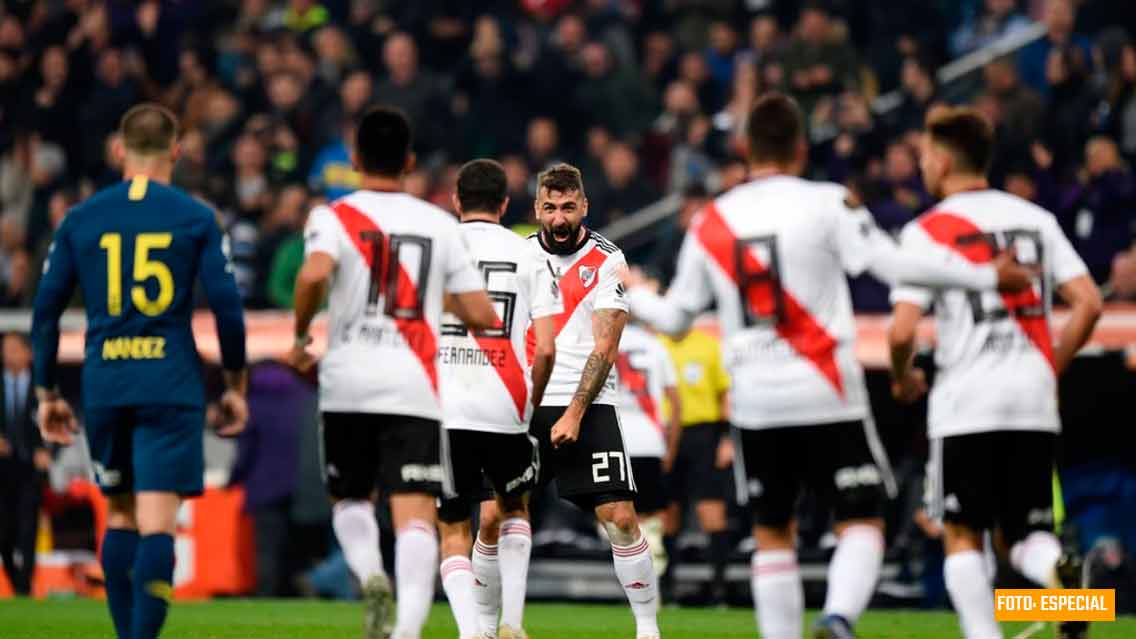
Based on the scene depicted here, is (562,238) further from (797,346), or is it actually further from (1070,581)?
(1070,581)

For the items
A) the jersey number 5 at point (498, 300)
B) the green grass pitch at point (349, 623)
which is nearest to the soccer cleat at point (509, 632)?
the jersey number 5 at point (498, 300)

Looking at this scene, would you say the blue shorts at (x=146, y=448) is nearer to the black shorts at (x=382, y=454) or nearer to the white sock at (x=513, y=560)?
the black shorts at (x=382, y=454)

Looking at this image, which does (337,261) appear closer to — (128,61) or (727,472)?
(727,472)

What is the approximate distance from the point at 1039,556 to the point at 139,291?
13.1 feet

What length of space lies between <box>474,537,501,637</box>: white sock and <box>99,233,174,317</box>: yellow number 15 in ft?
8.84

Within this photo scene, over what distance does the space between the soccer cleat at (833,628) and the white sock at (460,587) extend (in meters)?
2.21

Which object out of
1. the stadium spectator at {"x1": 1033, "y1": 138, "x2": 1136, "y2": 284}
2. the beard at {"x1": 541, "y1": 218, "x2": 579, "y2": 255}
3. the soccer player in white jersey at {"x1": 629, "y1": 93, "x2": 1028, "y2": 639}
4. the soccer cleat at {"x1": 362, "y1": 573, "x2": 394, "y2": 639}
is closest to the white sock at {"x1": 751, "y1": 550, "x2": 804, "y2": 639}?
the soccer player in white jersey at {"x1": 629, "y1": 93, "x2": 1028, "y2": 639}

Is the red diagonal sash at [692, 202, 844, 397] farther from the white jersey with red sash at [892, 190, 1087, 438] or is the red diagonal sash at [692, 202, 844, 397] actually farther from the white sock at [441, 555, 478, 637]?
the white sock at [441, 555, 478, 637]

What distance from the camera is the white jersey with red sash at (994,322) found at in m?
8.16

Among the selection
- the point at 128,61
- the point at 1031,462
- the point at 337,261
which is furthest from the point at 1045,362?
the point at 128,61

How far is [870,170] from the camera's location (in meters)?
18.3

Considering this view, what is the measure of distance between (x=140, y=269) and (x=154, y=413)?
0.64 m

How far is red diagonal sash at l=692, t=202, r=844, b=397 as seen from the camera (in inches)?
321

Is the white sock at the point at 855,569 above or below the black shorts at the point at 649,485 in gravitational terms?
below
